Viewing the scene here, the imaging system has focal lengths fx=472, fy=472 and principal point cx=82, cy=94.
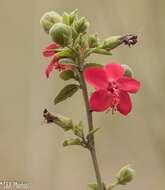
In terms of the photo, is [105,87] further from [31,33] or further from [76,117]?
[31,33]

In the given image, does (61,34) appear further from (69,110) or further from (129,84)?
(69,110)

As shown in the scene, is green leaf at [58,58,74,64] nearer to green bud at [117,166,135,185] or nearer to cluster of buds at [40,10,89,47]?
cluster of buds at [40,10,89,47]

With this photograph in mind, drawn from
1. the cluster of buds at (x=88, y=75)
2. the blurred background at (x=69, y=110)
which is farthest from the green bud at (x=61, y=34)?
the blurred background at (x=69, y=110)

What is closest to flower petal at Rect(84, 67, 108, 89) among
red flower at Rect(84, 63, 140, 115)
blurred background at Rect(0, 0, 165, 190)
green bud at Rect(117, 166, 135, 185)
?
red flower at Rect(84, 63, 140, 115)

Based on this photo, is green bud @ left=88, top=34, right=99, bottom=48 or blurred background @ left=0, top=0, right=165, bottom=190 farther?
blurred background @ left=0, top=0, right=165, bottom=190

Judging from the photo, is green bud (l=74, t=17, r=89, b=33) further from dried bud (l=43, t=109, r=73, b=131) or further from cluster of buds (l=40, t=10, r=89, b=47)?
dried bud (l=43, t=109, r=73, b=131)

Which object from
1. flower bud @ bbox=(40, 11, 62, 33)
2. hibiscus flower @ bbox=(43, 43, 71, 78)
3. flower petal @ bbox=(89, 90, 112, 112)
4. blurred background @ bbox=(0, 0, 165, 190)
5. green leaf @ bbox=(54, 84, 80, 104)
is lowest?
flower petal @ bbox=(89, 90, 112, 112)

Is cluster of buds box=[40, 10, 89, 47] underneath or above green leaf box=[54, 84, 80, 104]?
above

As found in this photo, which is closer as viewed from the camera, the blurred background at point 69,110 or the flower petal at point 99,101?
the flower petal at point 99,101

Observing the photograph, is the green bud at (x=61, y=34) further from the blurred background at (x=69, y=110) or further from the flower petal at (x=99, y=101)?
the blurred background at (x=69, y=110)
